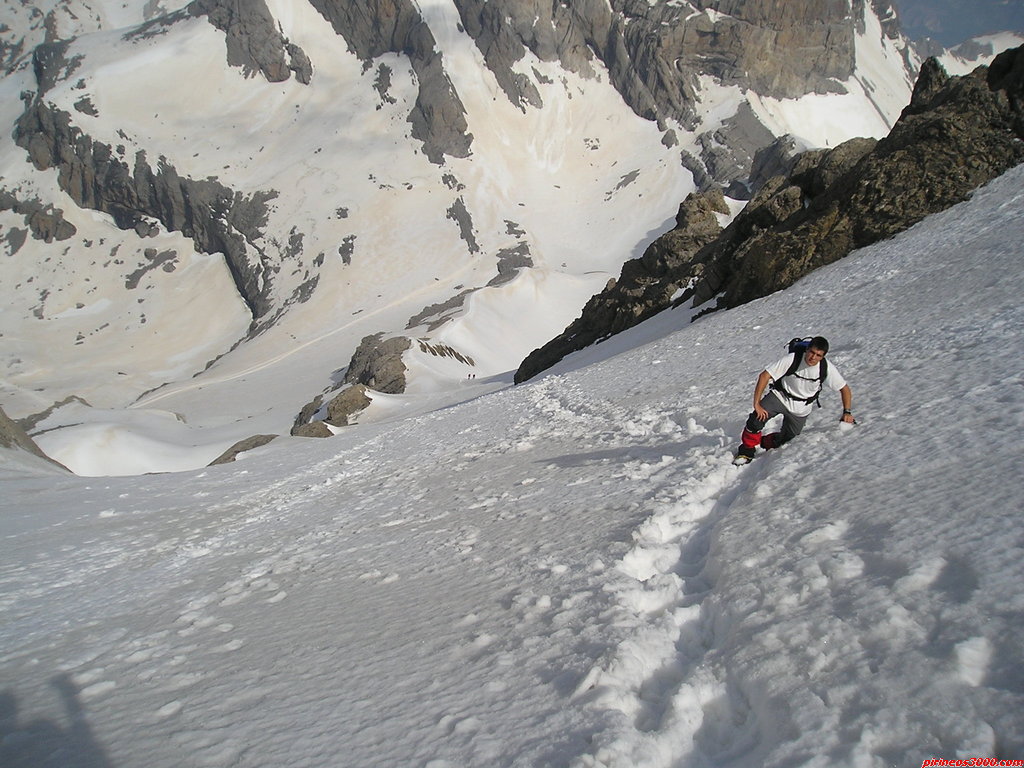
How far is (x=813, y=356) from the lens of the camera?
5895 millimetres

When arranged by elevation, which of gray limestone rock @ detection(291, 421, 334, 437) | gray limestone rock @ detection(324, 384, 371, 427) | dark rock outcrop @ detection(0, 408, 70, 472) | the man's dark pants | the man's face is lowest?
the man's dark pants

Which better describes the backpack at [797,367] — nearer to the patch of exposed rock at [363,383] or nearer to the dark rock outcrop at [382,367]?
the patch of exposed rock at [363,383]

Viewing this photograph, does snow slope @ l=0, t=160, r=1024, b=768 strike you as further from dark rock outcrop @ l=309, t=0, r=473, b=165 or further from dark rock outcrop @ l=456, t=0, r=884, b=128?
dark rock outcrop @ l=456, t=0, r=884, b=128

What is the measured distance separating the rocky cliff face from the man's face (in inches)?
521

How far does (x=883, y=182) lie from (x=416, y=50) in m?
95.8

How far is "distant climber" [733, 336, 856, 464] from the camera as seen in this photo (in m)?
5.90

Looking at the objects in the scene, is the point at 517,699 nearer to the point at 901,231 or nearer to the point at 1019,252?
the point at 1019,252

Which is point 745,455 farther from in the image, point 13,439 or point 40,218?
point 40,218

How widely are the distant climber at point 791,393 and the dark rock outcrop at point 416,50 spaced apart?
88.9m

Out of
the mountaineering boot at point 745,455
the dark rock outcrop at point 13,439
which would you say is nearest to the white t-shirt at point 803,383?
the mountaineering boot at point 745,455

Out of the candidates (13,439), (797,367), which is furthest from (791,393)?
(13,439)

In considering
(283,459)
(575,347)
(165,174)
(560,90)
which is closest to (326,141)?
(165,174)

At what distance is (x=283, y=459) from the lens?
1487cm

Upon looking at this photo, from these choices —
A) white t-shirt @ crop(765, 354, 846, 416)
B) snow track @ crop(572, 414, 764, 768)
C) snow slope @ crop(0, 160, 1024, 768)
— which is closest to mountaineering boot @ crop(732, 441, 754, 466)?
snow slope @ crop(0, 160, 1024, 768)
